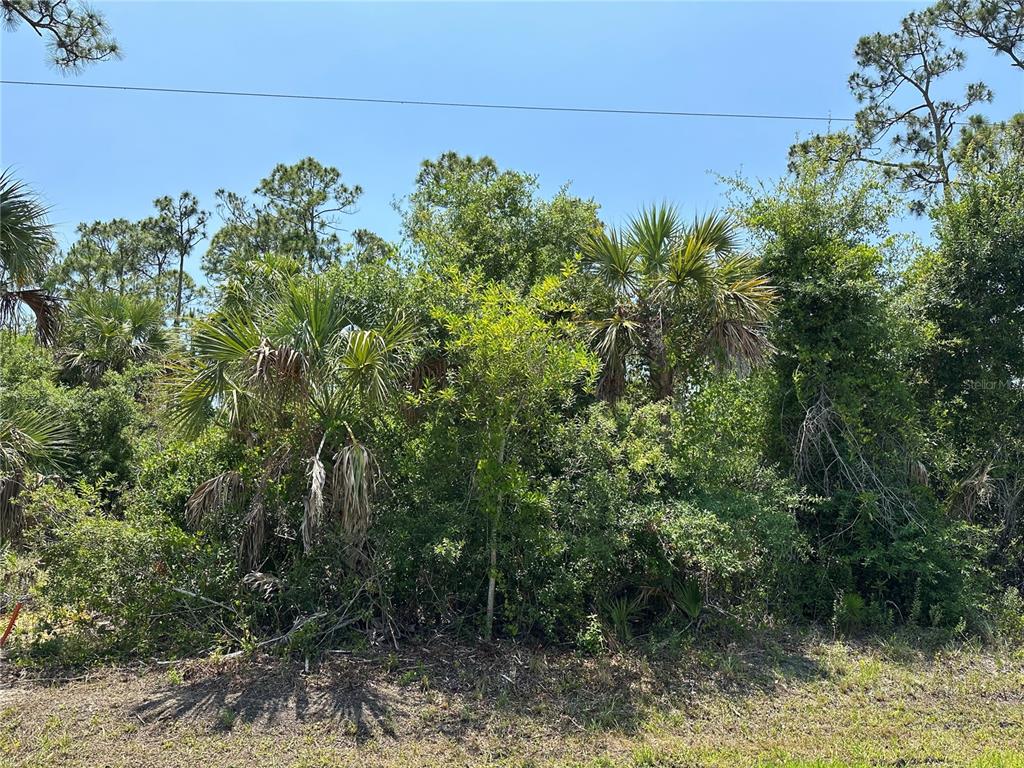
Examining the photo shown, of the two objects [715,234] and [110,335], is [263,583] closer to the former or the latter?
[715,234]

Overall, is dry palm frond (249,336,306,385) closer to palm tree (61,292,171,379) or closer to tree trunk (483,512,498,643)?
tree trunk (483,512,498,643)

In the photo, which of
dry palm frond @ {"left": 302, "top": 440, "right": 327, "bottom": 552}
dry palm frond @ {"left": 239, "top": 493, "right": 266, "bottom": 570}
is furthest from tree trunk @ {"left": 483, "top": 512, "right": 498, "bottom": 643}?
dry palm frond @ {"left": 239, "top": 493, "right": 266, "bottom": 570}

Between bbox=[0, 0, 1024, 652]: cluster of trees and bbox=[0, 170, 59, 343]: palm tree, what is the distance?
3 centimetres

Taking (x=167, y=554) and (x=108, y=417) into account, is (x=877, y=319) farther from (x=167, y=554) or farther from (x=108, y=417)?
(x=108, y=417)

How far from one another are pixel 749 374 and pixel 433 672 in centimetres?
511

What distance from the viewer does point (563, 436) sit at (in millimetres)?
6918

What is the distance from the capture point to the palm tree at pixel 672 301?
27.4 feet

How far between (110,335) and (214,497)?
10.4 meters

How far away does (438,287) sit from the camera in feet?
23.5

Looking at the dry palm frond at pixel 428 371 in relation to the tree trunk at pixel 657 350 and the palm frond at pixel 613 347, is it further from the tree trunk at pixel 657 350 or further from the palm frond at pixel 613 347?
the tree trunk at pixel 657 350

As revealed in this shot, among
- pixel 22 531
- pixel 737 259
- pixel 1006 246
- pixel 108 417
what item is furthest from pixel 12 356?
pixel 1006 246

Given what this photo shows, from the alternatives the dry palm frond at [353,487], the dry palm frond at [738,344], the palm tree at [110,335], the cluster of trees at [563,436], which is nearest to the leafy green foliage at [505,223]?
the cluster of trees at [563,436]

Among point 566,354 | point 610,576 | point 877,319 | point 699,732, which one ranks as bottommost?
point 699,732

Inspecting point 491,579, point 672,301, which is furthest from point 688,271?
point 491,579
